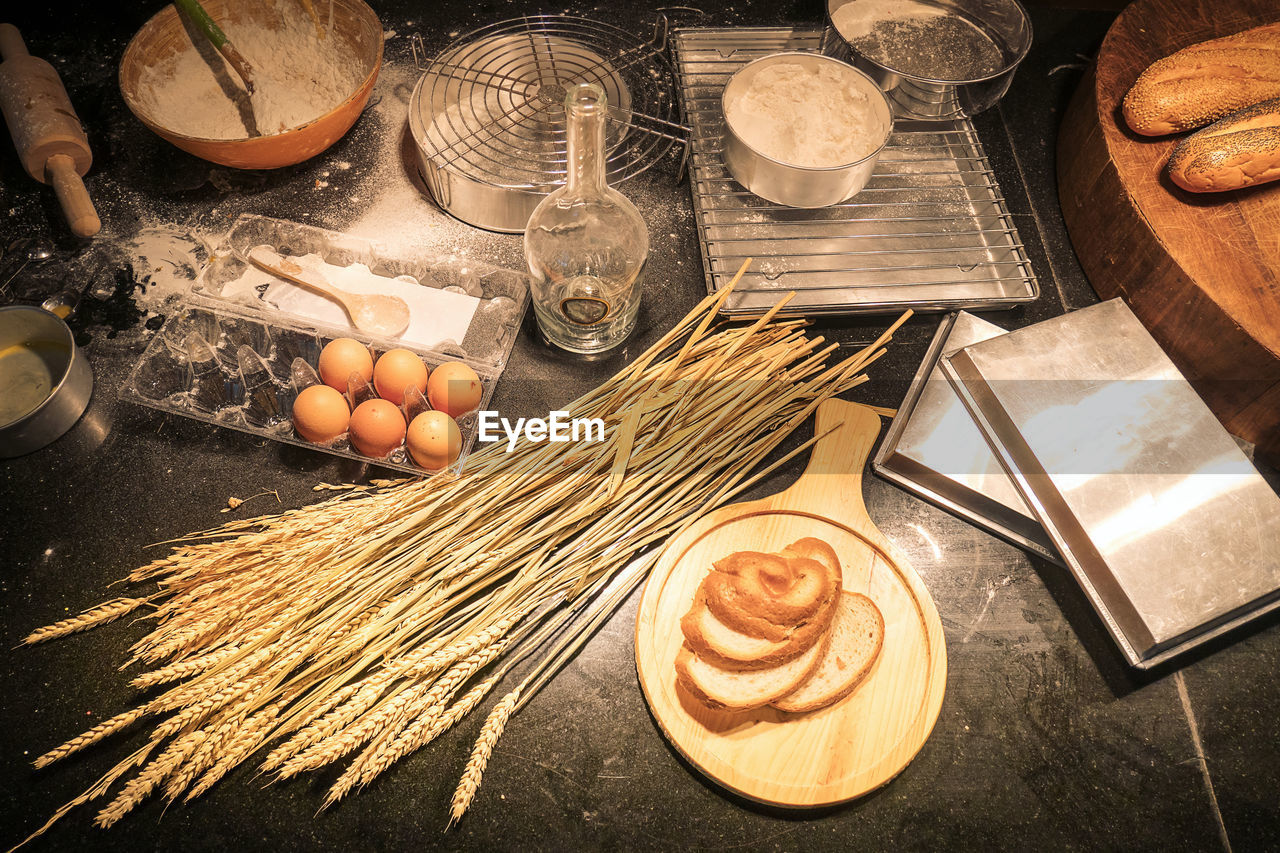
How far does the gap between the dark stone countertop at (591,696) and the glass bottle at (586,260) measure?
0.08 meters

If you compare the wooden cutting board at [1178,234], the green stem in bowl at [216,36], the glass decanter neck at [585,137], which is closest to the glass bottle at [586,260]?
the glass decanter neck at [585,137]

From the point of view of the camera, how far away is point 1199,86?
4.77 ft

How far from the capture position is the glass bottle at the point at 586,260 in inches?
50.9

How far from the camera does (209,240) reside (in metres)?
1.51

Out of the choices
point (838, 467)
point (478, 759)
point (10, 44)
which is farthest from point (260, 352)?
point (838, 467)

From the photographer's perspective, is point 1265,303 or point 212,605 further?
point 1265,303

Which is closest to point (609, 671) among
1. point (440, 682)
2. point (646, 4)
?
point (440, 682)

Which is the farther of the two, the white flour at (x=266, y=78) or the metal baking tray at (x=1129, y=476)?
the white flour at (x=266, y=78)

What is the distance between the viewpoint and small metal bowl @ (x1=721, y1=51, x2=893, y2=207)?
139 cm

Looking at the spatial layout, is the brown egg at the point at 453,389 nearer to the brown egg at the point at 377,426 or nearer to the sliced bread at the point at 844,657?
the brown egg at the point at 377,426

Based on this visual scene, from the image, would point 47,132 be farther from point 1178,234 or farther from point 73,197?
point 1178,234

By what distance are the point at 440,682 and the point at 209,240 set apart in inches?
41.0

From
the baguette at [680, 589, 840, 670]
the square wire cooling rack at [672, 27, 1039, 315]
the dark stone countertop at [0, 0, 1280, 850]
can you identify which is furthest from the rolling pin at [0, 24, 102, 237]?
the baguette at [680, 589, 840, 670]

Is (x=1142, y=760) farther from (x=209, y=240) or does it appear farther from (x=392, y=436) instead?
(x=209, y=240)
